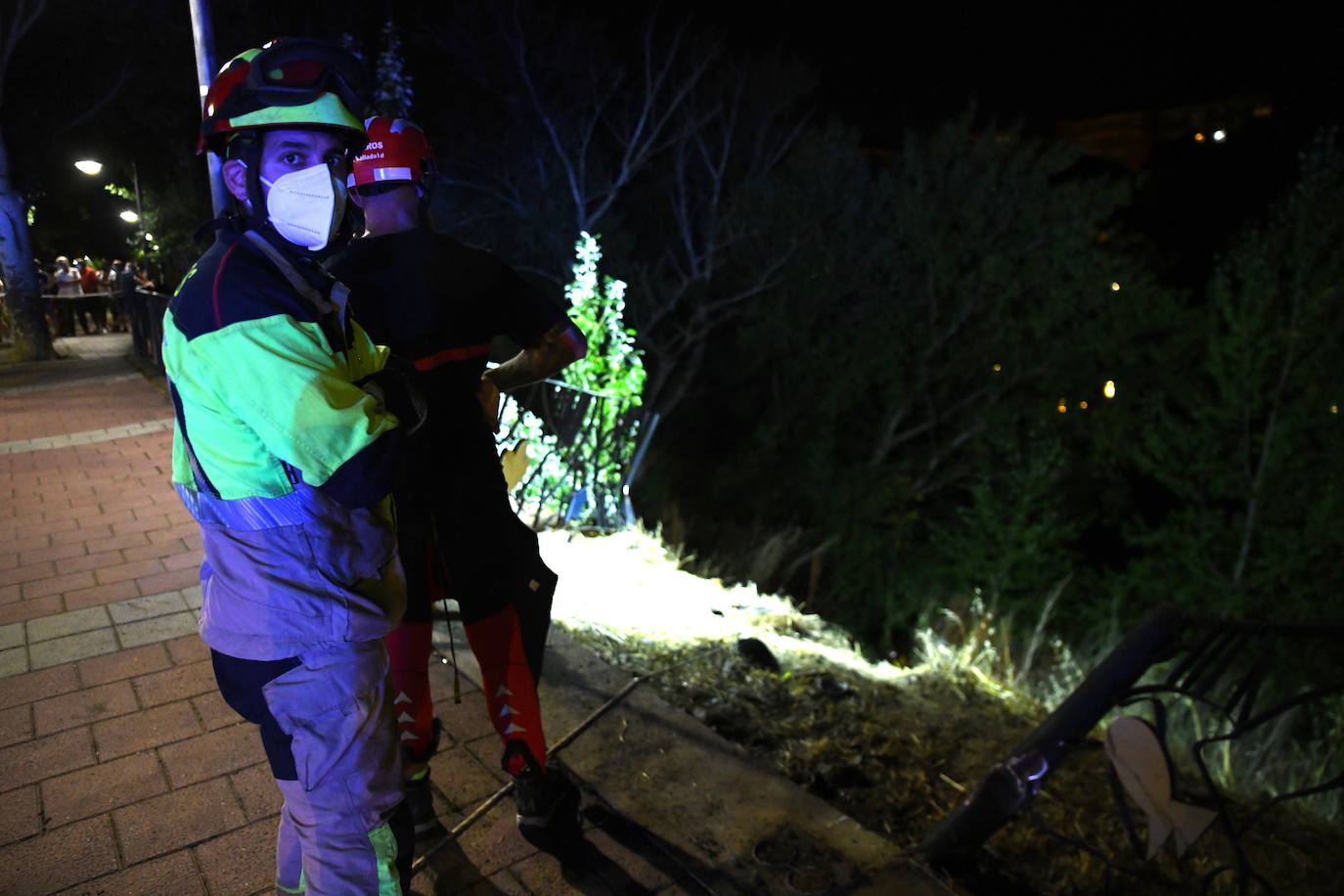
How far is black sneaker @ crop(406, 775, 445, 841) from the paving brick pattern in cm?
8

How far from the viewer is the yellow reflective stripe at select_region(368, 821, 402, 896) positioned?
1.67 metres

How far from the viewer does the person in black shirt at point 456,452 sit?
2219mm

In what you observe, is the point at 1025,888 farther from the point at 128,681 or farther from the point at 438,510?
the point at 128,681

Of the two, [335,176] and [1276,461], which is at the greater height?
[335,176]

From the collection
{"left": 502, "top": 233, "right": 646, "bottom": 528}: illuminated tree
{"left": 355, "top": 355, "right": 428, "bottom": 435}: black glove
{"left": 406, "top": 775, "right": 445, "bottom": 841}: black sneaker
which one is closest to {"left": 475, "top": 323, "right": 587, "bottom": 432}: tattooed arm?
{"left": 355, "top": 355, "right": 428, "bottom": 435}: black glove

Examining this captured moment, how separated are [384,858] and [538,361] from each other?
132 cm

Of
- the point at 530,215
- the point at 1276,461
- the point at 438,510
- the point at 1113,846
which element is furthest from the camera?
the point at 530,215

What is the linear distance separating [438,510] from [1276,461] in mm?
17248

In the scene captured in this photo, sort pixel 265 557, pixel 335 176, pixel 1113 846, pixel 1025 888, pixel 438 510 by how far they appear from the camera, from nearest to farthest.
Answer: pixel 265 557, pixel 335 176, pixel 438 510, pixel 1025 888, pixel 1113 846

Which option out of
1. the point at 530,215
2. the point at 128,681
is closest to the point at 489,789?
the point at 128,681

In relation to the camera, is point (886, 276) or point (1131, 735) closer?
point (1131, 735)

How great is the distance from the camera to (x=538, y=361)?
2.48m

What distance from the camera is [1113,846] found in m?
2.98

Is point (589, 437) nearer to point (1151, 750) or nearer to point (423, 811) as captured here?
point (423, 811)
